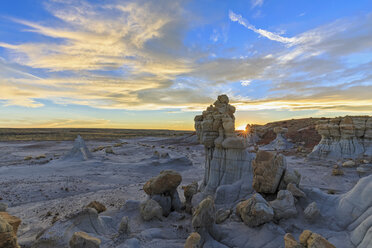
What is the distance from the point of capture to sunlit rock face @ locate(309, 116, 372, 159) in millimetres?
28719

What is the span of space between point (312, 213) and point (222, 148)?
7.25m

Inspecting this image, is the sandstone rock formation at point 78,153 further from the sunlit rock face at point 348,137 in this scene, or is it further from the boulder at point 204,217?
the sunlit rock face at point 348,137

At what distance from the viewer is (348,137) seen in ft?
95.7

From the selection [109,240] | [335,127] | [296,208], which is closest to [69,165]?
[109,240]

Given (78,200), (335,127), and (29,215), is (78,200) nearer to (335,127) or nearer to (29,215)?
(29,215)

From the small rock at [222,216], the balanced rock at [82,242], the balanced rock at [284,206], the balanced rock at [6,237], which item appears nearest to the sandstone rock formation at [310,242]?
the balanced rock at [284,206]

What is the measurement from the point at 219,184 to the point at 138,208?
240 inches

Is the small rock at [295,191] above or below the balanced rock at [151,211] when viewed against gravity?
above

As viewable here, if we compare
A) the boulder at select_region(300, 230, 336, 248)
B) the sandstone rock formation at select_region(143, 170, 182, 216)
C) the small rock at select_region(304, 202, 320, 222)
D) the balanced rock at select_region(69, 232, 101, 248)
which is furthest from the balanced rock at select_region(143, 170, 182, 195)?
the boulder at select_region(300, 230, 336, 248)

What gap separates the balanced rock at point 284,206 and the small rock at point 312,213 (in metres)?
0.54

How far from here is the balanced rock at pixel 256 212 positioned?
29.7 ft

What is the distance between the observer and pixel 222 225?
10148 millimetres

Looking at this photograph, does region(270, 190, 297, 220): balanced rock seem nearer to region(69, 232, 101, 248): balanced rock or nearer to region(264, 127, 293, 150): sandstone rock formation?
region(69, 232, 101, 248): balanced rock

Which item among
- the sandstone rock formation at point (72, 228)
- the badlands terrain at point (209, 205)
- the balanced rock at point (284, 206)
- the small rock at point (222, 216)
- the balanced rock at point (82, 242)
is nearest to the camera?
the balanced rock at point (82, 242)
